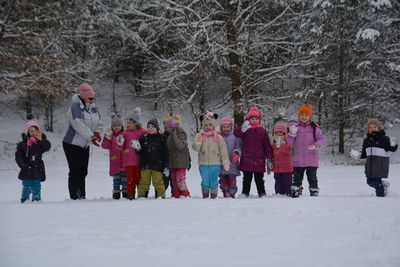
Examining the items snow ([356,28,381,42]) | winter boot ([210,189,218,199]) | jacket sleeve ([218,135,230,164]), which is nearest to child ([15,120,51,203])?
winter boot ([210,189,218,199])

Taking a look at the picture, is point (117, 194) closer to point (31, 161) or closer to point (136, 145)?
point (136, 145)

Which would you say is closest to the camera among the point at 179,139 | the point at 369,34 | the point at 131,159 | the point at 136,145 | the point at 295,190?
the point at 136,145

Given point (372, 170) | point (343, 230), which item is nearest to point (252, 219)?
point (343, 230)

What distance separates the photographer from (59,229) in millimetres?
5188

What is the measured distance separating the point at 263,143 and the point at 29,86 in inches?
391

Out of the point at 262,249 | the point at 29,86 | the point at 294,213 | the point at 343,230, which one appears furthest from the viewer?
the point at 29,86

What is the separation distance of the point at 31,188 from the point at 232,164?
3.84 meters

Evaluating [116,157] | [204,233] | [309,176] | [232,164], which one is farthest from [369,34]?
[204,233]

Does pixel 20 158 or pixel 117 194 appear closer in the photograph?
pixel 117 194

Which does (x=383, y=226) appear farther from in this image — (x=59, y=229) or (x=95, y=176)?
(x=95, y=176)

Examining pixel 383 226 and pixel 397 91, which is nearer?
pixel 383 226

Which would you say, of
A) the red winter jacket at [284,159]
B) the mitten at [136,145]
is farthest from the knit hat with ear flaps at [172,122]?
the red winter jacket at [284,159]

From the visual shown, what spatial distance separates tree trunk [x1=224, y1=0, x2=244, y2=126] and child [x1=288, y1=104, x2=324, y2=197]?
8.77m

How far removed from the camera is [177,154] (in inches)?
351
